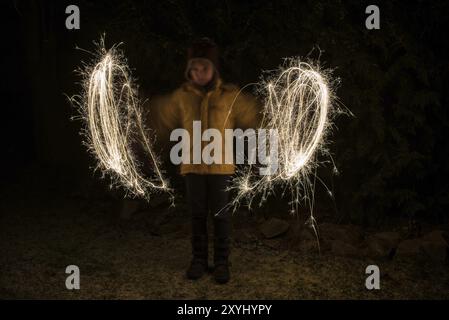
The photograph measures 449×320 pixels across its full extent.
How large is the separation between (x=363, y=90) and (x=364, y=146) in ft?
2.31

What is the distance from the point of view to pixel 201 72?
5051 mm

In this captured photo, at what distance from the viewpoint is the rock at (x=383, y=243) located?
620cm

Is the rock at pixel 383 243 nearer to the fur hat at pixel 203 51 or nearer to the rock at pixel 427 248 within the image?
the rock at pixel 427 248

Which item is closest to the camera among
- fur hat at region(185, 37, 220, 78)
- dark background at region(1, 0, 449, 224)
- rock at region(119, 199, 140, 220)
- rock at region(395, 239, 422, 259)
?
fur hat at region(185, 37, 220, 78)

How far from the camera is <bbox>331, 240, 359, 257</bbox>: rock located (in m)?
6.18

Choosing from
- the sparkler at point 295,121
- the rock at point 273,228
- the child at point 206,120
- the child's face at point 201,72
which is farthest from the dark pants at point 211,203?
the rock at point 273,228

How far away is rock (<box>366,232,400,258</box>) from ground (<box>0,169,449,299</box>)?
6.9 inches

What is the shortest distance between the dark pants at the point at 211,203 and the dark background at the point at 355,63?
2.22m

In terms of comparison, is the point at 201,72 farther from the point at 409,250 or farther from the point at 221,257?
the point at 409,250

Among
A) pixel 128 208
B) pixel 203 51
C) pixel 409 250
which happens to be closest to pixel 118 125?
pixel 128 208

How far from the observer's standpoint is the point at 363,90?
6.61 m

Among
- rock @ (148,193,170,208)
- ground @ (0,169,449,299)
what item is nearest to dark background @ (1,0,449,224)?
ground @ (0,169,449,299)

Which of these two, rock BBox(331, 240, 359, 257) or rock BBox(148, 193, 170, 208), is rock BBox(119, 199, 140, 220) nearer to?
rock BBox(148, 193, 170, 208)

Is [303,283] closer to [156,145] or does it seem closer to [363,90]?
[363,90]
